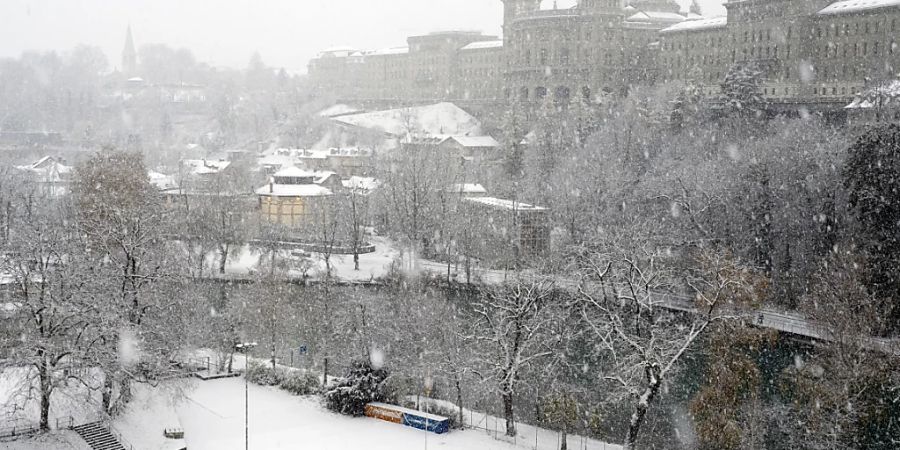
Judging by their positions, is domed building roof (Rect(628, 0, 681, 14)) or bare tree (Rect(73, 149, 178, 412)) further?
domed building roof (Rect(628, 0, 681, 14))

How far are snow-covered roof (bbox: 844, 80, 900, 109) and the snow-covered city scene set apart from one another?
0.62ft

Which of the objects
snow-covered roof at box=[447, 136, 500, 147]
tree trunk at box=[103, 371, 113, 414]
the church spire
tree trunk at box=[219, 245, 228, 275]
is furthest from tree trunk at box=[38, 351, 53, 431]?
the church spire

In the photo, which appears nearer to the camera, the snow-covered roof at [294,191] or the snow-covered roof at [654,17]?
the snow-covered roof at [294,191]

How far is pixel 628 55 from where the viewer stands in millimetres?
60375

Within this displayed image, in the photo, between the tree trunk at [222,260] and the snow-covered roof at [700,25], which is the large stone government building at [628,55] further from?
the tree trunk at [222,260]

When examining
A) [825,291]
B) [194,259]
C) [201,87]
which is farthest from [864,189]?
[201,87]

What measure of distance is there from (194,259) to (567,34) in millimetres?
35358

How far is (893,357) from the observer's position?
736 inches

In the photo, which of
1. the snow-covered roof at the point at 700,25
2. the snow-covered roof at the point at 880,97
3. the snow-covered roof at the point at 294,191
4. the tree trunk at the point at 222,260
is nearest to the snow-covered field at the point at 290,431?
the tree trunk at the point at 222,260

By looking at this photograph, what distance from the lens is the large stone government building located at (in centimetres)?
4375

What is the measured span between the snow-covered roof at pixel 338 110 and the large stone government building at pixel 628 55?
8.88 feet

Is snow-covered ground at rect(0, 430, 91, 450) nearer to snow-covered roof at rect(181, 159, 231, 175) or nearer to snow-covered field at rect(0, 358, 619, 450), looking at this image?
snow-covered field at rect(0, 358, 619, 450)

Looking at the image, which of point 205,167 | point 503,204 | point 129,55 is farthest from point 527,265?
point 129,55

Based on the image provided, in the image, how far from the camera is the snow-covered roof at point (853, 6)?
42.3 metres
